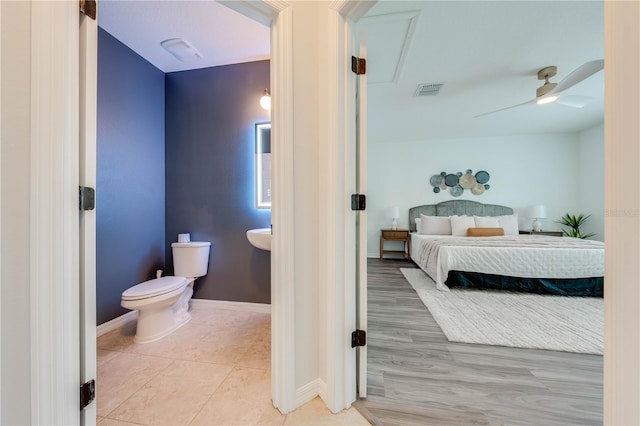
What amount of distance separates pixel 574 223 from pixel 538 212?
2.78ft

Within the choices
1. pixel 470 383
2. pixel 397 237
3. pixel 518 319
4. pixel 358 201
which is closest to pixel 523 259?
pixel 518 319

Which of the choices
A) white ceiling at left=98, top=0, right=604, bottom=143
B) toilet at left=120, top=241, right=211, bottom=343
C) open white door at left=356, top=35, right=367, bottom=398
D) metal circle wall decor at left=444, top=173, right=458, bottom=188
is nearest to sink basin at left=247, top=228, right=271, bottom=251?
toilet at left=120, top=241, right=211, bottom=343

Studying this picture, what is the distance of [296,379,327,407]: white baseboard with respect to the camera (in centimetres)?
116

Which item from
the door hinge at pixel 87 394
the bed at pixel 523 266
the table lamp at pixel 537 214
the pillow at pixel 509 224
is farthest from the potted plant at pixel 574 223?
the door hinge at pixel 87 394

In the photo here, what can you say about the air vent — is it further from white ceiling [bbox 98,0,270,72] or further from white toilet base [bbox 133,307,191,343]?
white toilet base [bbox 133,307,191,343]

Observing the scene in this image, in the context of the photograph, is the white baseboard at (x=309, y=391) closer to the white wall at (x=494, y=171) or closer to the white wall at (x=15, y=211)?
the white wall at (x=15, y=211)

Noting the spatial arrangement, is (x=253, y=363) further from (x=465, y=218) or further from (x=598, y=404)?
(x=465, y=218)

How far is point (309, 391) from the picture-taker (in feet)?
3.92

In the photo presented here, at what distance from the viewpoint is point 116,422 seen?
3.55 feet

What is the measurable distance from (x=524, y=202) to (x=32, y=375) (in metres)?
6.81

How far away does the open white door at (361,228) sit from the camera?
1.21 metres


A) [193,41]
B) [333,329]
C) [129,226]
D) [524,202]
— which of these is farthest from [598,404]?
[524,202]

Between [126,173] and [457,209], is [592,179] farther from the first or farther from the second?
[126,173]

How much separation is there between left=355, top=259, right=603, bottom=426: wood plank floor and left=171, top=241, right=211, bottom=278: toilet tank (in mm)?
1724
